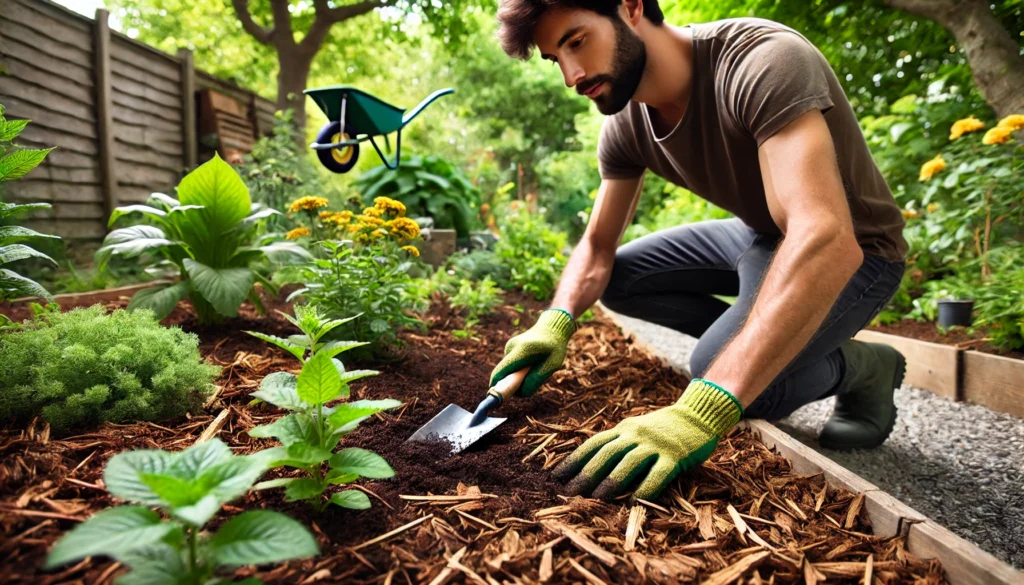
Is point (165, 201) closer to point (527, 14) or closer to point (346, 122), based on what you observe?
point (346, 122)

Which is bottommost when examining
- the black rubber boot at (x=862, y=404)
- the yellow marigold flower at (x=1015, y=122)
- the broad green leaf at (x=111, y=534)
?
the black rubber boot at (x=862, y=404)

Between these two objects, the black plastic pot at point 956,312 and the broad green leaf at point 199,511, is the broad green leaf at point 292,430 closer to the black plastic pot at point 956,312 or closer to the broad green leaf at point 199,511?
the broad green leaf at point 199,511

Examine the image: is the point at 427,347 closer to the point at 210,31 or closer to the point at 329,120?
the point at 329,120

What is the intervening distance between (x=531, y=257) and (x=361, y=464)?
3552 millimetres

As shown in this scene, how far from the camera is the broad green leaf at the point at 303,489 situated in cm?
98

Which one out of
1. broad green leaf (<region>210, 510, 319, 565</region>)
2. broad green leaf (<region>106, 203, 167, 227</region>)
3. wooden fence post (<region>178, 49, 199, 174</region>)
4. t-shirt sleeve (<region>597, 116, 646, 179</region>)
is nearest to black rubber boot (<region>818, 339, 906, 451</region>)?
t-shirt sleeve (<region>597, 116, 646, 179</region>)

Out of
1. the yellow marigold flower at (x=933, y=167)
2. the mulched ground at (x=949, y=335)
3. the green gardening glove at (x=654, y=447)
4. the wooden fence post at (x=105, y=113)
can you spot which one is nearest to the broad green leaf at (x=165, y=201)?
the green gardening glove at (x=654, y=447)

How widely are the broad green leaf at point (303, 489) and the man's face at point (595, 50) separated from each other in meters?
1.45

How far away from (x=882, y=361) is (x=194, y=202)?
2894 millimetres

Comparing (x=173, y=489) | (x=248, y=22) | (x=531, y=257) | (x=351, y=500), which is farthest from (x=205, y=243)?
(x=248, y=22)

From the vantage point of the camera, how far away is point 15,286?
132 centimetres

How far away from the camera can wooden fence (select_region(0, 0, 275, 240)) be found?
121 inches

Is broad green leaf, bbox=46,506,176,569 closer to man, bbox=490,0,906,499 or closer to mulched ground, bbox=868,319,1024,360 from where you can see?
man, bbox=490,0,906,499

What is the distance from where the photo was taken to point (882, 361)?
218cm
